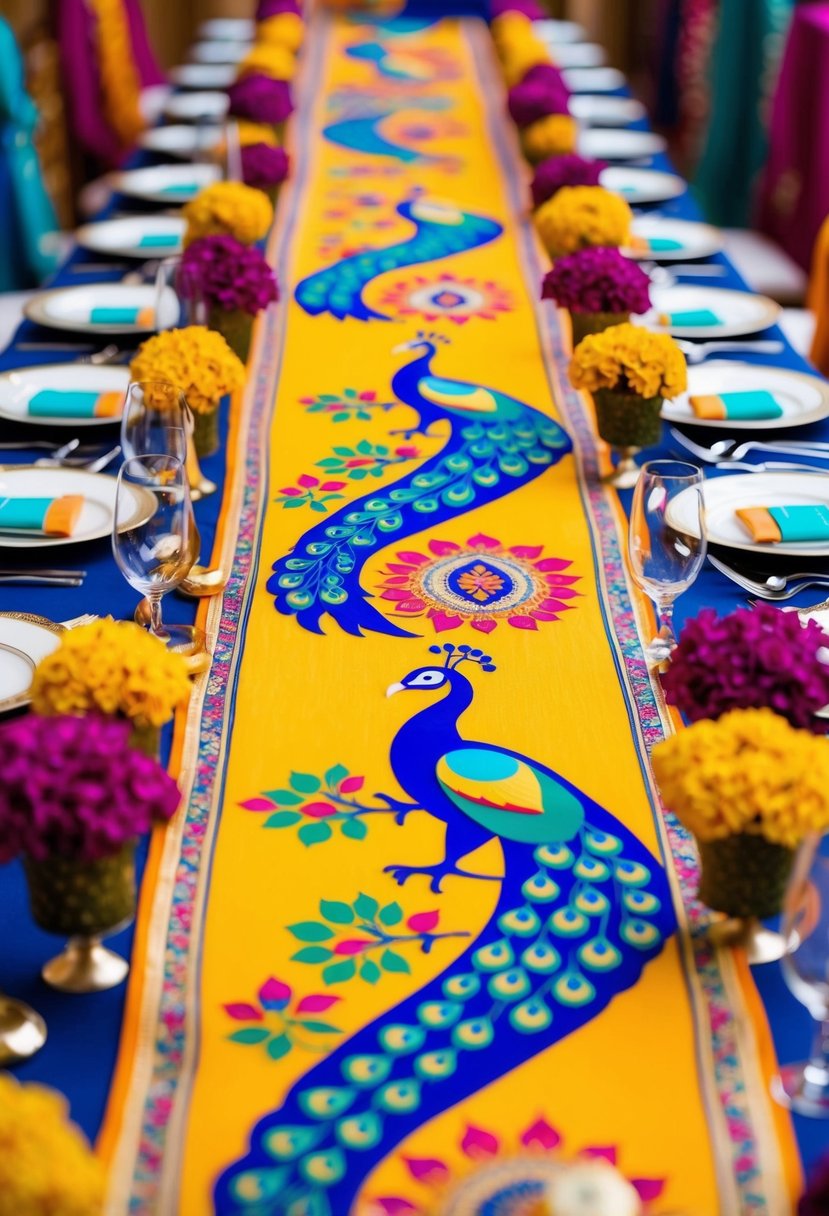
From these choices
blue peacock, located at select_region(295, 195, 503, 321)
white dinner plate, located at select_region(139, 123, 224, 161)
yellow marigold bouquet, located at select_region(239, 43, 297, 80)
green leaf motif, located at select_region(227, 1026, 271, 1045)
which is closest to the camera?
green leaf motif, located at select_region(227, 1026, 271, 1045)

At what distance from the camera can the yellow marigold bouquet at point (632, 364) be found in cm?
197

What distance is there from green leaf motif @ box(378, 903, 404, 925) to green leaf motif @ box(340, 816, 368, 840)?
0.32ft

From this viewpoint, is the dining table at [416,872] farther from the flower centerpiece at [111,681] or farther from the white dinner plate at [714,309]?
the white dinner plate at [714,309]

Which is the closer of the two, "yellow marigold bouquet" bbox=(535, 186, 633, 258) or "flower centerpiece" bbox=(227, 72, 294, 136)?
"yellow marigold bouquet" bbox=(535, 186, 633, 258)

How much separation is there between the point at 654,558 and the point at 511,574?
0.30 meters

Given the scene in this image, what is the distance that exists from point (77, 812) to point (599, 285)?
1.45 metres

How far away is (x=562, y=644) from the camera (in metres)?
1.64

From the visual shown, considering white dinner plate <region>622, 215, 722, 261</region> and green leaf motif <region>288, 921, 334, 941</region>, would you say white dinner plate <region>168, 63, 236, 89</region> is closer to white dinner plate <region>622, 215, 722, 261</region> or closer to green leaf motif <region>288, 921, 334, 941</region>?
white dinner plate <region>622, 215, 722, 261</region>

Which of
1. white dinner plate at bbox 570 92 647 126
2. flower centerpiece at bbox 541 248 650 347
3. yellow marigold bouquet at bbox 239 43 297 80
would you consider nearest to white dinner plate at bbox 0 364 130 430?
flower centerpiece at bbox 541 248 650 347

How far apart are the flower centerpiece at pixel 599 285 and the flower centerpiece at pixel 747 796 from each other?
1204 mm

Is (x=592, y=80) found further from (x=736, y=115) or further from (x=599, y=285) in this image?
(x=599, y=285)

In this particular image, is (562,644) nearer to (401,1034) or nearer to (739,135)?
(401,1034)

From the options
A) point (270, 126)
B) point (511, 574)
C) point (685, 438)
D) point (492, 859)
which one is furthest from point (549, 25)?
point (492, 859)

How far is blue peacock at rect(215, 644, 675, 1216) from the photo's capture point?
3.23 ft
